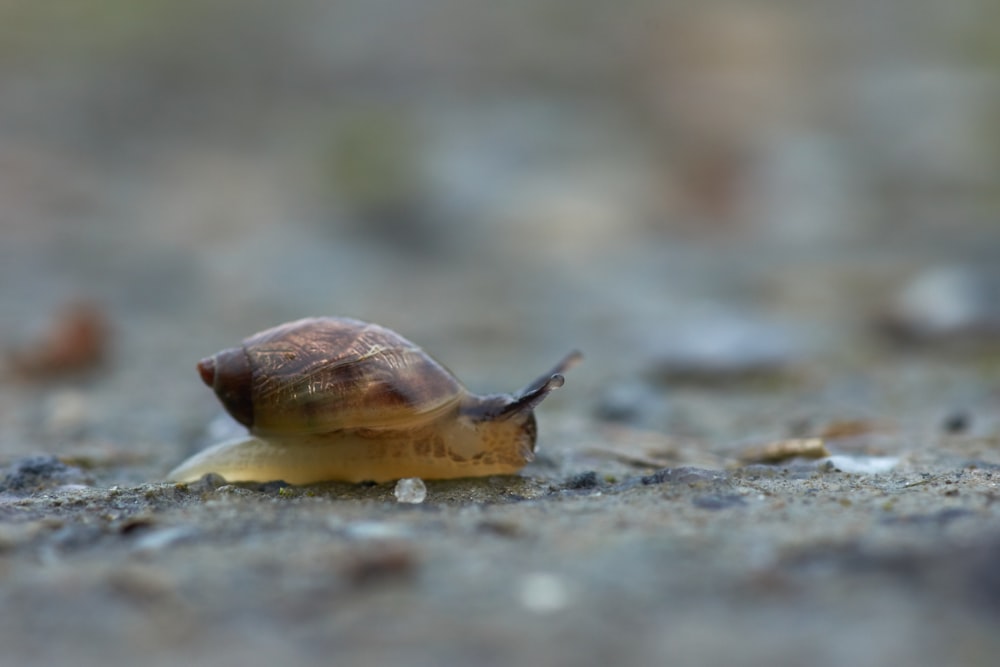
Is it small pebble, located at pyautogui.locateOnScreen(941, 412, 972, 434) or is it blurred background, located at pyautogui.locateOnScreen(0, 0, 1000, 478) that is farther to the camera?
blurred background, located at pyautogui.locateOnScreen(0, 0, 1000, 478)

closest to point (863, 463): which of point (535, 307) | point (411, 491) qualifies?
point (411, 491)

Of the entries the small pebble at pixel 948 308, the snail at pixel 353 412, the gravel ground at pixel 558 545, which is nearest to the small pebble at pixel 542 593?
the gravel ground at pixel 558 545

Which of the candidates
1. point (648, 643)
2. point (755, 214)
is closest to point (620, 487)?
point (648, 643)

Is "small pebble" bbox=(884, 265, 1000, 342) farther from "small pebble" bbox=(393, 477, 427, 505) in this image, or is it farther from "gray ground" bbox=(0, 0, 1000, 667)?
"small pebble" bbox=(393, 477, 427, 505)

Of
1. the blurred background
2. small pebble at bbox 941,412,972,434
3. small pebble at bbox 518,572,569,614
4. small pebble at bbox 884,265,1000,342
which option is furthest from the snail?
small pebble at bbox 884,265,1000,342

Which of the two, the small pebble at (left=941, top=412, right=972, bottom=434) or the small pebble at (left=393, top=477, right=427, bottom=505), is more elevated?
the small pebble at (left=941, top=412, right=972, bottom=434)

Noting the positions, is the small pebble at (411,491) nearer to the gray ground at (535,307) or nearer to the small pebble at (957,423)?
the gray ground at (535,307)
